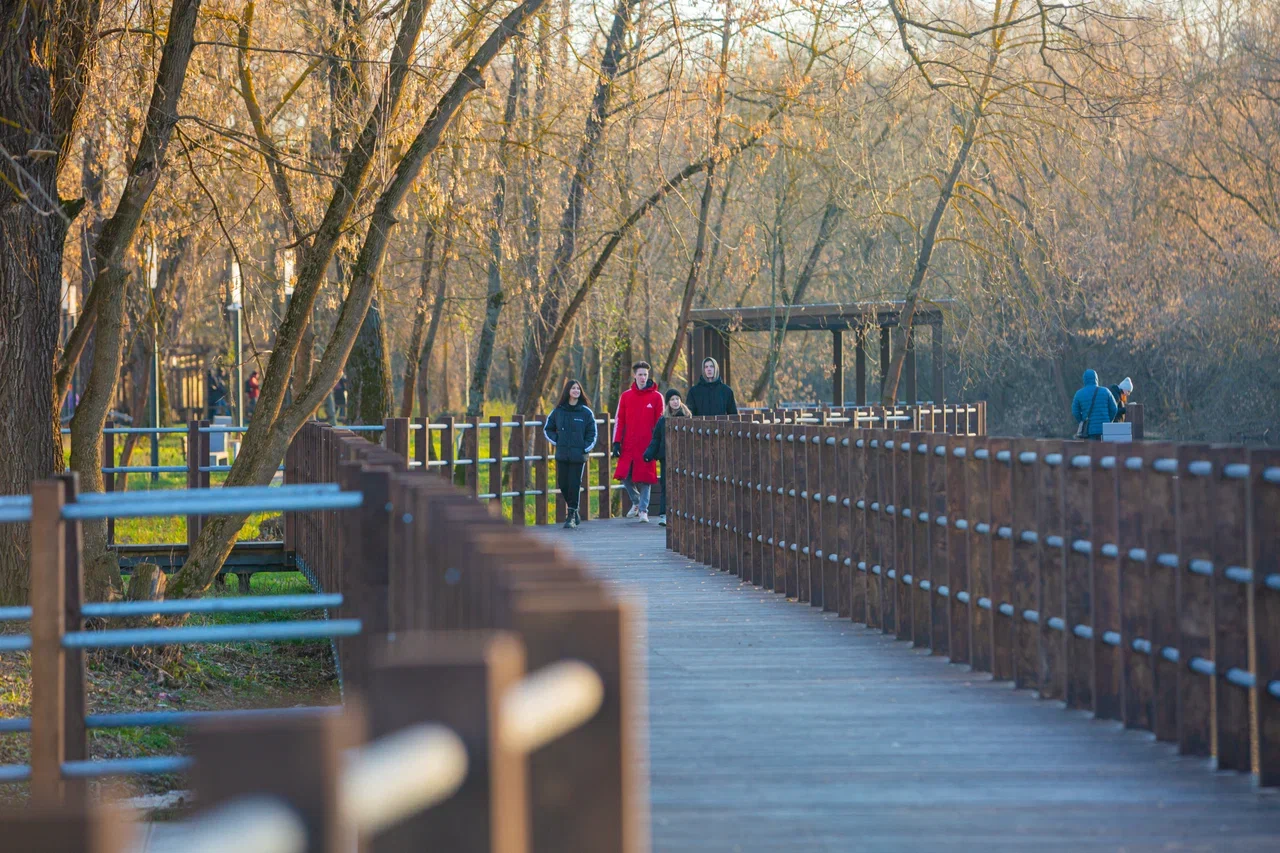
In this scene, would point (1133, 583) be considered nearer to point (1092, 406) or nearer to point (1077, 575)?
point (1077, 575)

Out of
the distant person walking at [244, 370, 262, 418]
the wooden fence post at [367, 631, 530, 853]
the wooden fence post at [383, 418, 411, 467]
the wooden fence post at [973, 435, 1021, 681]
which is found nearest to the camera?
the wooden fence post at [367, 631, 530, 853]

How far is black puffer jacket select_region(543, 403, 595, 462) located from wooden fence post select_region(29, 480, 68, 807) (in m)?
14.4

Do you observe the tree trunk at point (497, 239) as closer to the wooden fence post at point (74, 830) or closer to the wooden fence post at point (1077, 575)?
the wooden fence post at point (1077, 575)

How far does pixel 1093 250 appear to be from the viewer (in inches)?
1778

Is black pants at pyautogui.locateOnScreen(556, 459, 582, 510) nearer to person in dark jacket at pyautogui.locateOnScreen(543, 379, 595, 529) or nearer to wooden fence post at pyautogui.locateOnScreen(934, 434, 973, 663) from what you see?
person in dark jacket at pyautogui.locateOnScreen(543, 379, 595, 529)

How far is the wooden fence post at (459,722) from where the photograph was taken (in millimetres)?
2080

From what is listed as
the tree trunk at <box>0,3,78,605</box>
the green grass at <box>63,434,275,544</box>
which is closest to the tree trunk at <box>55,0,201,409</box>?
the tree trunk at <box>0,3,78,605</box>

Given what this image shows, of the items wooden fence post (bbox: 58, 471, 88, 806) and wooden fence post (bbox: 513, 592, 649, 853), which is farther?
wooden fence post (bbox: 58, 471, 88, 806)

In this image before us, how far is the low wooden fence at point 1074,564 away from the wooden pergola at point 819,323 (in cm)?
1943

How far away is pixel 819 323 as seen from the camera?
3466 centimetres

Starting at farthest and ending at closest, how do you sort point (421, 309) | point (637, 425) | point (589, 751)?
point (421, 309)
point (637, 425)
point (589, 751)

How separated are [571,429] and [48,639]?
47.9 ft

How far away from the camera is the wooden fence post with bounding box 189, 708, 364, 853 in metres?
1.79

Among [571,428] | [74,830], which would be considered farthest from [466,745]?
[571,428]
